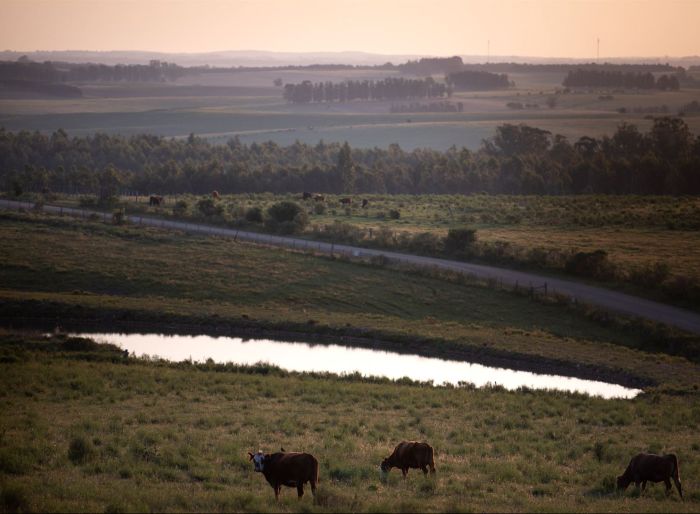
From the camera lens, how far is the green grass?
16484 millimetres

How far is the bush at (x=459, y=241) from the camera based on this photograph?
206ft

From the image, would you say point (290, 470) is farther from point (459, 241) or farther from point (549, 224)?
point (549, 224)

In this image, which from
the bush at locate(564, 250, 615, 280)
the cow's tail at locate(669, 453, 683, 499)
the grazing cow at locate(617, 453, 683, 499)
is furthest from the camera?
the bush at locate(564, 250, 615, 280)

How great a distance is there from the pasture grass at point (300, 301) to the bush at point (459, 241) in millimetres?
7676

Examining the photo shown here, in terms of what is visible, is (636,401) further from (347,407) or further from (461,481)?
(461,481)

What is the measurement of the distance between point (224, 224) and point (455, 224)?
19747mm

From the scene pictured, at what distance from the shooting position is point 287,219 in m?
72.8

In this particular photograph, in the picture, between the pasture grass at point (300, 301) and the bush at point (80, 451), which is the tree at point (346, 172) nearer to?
the pasture grass at point (300, 301)

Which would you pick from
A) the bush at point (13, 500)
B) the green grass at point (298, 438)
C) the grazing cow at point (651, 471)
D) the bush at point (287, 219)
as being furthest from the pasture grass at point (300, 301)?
the bush at point (13, 500)

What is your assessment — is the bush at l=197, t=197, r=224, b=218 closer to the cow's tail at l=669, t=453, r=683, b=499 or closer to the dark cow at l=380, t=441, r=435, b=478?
the dark cow at l=380, t=441, r=435, b=478

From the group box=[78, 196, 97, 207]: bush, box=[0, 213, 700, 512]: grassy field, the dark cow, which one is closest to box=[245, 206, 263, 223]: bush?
box=[0, 213, 700, 512]: grassy field

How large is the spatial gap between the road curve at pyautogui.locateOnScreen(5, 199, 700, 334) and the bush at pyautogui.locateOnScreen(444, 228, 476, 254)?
1982 millimetres

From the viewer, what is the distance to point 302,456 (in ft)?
Answer: 55.1

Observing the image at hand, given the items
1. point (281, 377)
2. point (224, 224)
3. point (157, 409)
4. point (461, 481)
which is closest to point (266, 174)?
point (224, 224)
